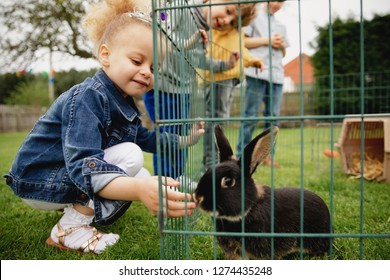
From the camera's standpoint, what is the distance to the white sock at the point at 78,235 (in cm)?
166

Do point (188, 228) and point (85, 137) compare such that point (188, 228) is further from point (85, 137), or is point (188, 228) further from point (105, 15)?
point (105, 15)

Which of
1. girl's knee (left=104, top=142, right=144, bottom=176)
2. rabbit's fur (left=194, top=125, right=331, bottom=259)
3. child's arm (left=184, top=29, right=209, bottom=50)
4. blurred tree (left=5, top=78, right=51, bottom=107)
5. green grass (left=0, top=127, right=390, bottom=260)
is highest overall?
blurred tree (left=5, top=78, right=51, bottom=107)

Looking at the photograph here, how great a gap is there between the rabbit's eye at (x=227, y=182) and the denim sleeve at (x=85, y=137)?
15.5 inches

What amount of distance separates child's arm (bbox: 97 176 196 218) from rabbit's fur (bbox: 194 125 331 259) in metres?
0.11

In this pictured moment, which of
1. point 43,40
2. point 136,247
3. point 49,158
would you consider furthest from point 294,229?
point 43,40

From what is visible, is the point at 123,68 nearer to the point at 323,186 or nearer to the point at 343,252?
the point at 343,252

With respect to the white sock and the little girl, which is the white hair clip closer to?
the little girl

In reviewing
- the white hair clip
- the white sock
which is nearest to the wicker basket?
the white hair clip

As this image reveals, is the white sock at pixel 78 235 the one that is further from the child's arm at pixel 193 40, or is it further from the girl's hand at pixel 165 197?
the child's arm at pixel 193 40

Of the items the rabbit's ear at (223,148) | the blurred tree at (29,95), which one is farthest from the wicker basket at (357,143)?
the blurred tree at (29,95)

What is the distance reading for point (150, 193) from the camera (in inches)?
48.0

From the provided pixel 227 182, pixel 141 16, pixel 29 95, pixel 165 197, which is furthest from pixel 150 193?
pixel 29 95

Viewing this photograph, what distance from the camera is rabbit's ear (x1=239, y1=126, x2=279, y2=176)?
4.23ft

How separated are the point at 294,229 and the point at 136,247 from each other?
28.3 inches
